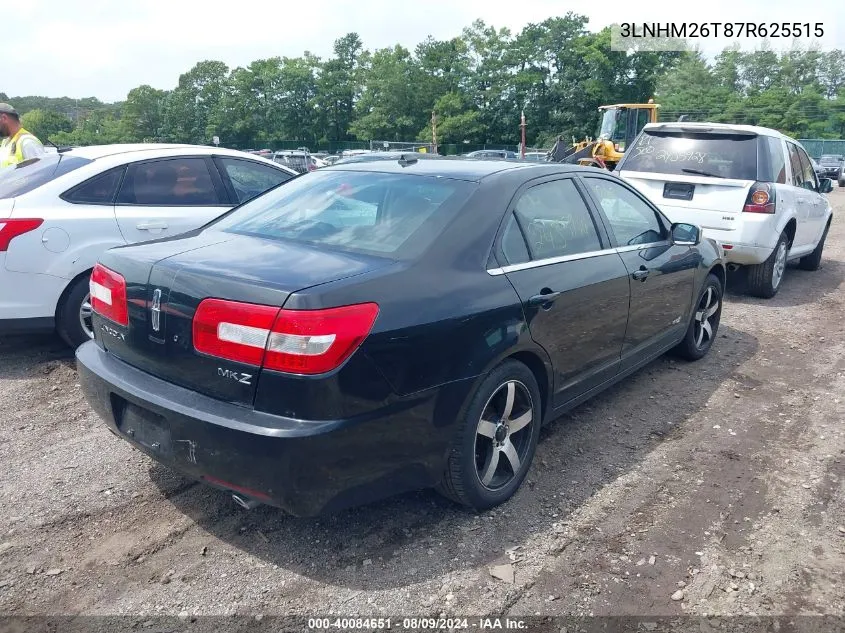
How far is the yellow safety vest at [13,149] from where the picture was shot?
668 centimetres

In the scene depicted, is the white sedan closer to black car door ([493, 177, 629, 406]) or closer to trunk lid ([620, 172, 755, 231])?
black car door ([493, 177, 629, 406])

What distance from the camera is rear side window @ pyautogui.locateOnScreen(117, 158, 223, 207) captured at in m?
5.34

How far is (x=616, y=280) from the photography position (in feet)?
12.9

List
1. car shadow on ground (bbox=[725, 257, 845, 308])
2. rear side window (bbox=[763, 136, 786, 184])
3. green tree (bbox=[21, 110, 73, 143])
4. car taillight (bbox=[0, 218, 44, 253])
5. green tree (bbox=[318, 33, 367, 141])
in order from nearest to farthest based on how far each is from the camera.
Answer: car taillight (bbox=[0, 218, 44, 253]) < rear side window (bbox=[763, 136, 786, 184]) < car shadow on ground (bbox=[725, 257, 845, 308]) < green tree (bbox=[21, 110, 73, 143]) < green tree (bbox=[318, 33, 367, 141])

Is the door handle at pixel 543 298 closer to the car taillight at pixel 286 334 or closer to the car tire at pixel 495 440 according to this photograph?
the car tire at pixel 495 440

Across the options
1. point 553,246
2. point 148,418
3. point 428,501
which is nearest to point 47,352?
point 148,418

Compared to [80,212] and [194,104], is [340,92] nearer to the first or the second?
[194,104]

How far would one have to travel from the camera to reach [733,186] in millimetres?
7223

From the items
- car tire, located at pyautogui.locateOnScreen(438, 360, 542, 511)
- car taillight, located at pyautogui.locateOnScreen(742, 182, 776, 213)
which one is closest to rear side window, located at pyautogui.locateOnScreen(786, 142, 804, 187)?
car taillight, located at pyautogui.locateOnScreen(742, 182, 776, 213)

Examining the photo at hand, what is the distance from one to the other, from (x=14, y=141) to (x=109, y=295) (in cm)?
488

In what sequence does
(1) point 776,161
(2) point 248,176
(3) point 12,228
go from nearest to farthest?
(3) point 12,228, (2) point 248,176, (1) point 776,161

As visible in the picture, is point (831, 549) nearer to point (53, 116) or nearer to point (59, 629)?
point (59, 629)

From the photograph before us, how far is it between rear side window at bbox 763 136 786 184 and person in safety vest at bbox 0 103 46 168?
24.4 feet

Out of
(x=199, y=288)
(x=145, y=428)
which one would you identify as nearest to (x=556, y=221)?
(x=199, y=288)
